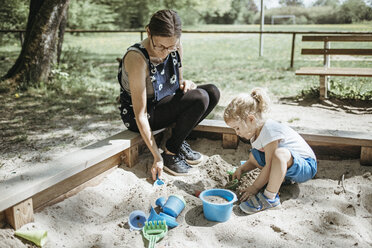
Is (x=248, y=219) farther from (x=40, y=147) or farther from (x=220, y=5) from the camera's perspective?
(x=220, y=5)

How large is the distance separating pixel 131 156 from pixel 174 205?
2.23ft

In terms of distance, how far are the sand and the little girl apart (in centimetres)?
10

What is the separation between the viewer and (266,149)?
2125 mm

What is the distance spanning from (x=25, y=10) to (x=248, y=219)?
1435cm

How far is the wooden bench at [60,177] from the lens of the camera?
69.7 inches

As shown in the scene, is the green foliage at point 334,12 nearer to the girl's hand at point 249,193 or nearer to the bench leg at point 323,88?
the bench leg at point 323,88

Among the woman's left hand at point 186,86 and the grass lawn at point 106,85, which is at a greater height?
the woman's left hand at point 186,86

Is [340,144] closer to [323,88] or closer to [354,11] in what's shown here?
[323,88]

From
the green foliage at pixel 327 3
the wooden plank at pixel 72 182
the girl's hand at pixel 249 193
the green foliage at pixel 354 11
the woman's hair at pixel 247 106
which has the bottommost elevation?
the girl's hand at pixel 249 193

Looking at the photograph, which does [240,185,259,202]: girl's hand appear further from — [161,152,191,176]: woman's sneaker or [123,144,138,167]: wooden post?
[123,144,138,167]: wooden post

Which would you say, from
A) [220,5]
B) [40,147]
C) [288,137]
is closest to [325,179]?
[288,137]

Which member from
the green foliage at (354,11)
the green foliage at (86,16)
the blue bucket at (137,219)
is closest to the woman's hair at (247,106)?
the blue bucket at (137,219)

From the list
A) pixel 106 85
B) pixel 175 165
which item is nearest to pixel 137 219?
pixel 175 165

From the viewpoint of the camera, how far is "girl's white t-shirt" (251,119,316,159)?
211 centimetres
